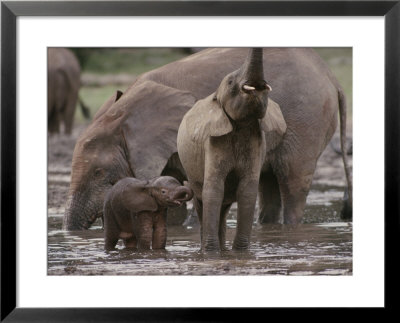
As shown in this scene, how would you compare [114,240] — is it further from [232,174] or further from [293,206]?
[293,206]

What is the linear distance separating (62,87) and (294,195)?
1.17m

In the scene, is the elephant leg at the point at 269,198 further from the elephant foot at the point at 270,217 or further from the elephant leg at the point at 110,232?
the elephant leg at the point at 110,232

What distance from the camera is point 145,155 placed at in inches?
242

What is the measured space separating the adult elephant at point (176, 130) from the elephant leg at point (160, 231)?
53 centimetres

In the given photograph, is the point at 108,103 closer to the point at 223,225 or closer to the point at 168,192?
the point at 168,192

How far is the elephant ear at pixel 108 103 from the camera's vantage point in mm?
6098

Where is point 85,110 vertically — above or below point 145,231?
above

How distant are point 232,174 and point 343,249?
549 mm

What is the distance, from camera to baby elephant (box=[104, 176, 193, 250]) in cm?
536

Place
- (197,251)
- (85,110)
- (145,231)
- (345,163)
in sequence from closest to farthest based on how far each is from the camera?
(197,251), (145,231), (345,163), (85,110)

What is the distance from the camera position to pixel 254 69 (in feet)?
16.1

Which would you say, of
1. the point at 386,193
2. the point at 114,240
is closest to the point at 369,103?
the point at 386,193

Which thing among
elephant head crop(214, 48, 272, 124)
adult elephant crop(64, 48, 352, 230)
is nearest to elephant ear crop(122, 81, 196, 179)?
adult elephant crop(64, 48, 352, 230)

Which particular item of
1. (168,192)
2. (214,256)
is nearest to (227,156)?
(168,192)
